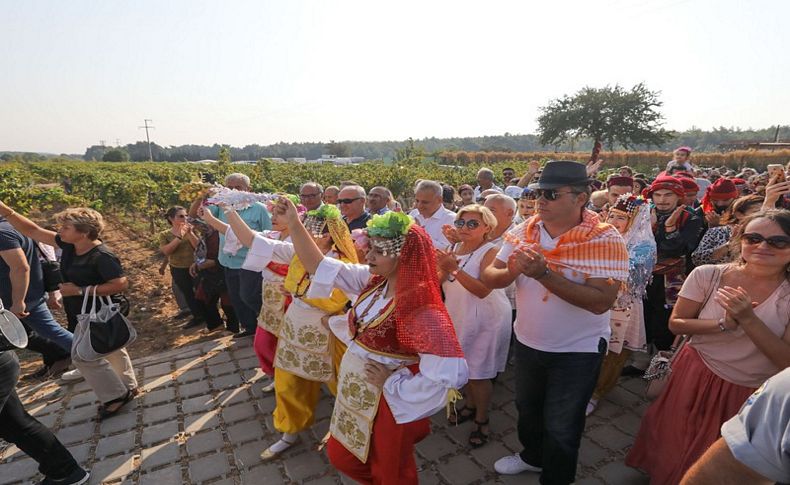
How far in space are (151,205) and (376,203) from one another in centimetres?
1031

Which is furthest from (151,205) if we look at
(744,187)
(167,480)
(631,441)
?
(744,187)

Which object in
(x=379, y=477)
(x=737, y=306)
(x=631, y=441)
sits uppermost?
(x=737, y=306)

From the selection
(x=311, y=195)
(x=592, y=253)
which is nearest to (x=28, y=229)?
(x=311, y=195)

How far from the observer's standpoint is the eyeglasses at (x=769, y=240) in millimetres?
2145

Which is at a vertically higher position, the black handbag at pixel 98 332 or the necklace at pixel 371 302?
the necklace at pixel 371 302

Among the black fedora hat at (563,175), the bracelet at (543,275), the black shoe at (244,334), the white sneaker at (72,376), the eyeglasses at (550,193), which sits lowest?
the black shoe at (244,334)

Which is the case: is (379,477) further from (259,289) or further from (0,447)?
(0,447)

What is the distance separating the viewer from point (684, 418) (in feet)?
8.74

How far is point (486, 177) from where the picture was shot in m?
8.02

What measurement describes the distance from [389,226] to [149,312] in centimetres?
677

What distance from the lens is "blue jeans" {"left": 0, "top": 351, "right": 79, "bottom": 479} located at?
265cm

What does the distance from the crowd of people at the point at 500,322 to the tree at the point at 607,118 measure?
38522 mm

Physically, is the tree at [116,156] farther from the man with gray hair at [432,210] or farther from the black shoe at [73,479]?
the black shoe at [73,479]

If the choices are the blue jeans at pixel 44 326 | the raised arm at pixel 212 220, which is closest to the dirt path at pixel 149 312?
the blue jeans at pixel 44 326
